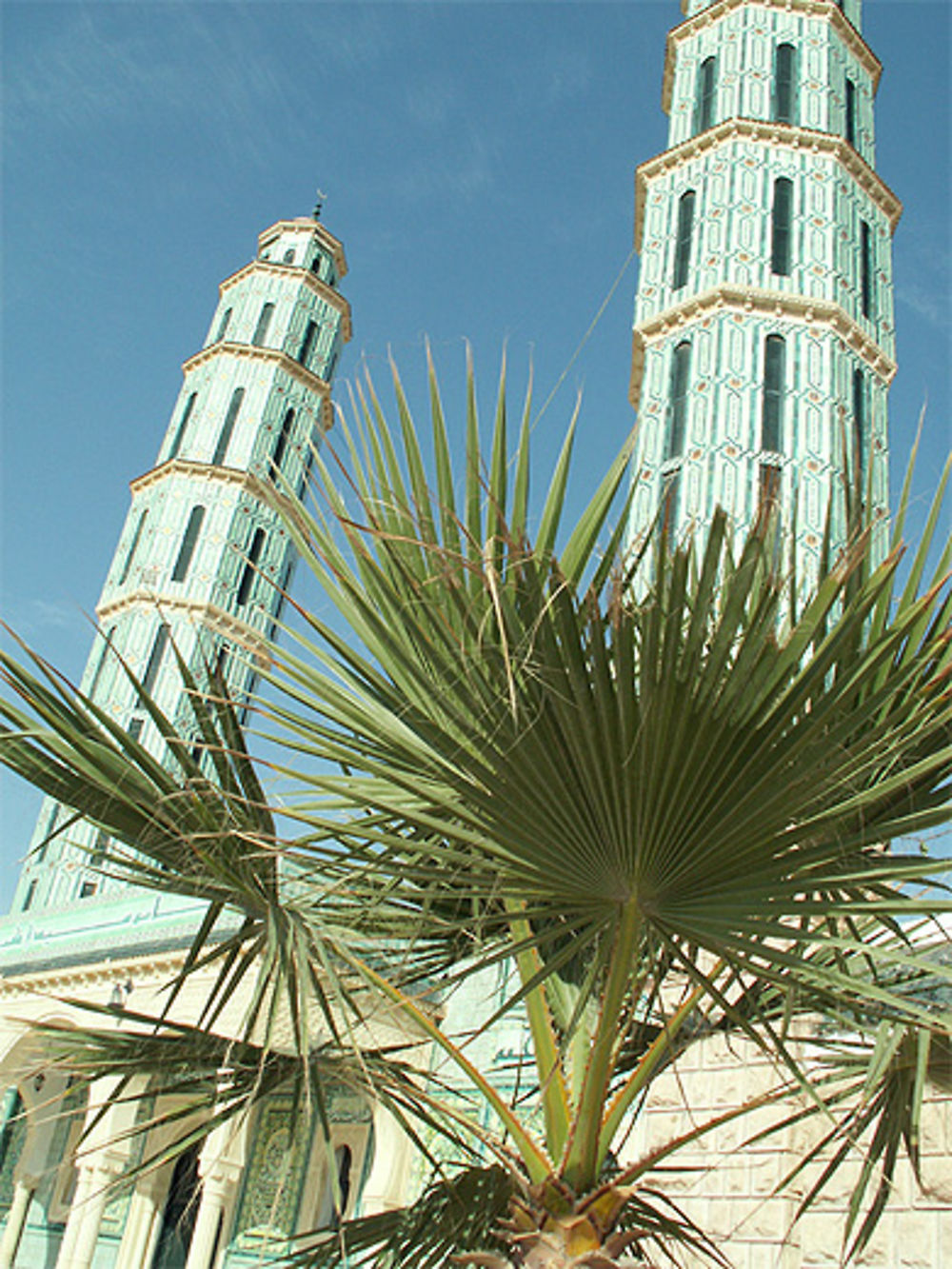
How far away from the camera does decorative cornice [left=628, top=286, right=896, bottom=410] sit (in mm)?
16781

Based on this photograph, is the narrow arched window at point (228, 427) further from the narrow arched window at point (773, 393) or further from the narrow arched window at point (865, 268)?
the narrow arched window at point (865, 268)

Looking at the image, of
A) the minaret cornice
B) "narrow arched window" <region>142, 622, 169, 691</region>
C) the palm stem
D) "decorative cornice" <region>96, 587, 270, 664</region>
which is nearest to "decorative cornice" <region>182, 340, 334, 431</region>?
the minaret cornice

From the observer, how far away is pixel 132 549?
92.6ft

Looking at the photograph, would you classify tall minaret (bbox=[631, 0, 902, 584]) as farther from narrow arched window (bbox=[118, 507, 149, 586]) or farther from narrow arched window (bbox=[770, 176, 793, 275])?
narrow arched window (bbox=[118, 507, 149, 586])

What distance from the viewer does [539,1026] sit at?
4234 millimetres

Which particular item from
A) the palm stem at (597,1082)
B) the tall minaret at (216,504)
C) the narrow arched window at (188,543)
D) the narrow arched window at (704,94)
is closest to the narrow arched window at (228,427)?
the tall minaret at (216,504)

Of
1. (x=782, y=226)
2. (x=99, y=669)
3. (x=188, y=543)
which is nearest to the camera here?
(x=782, y=226)

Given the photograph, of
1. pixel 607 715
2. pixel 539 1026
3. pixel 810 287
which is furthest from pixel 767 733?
pixel 810 287

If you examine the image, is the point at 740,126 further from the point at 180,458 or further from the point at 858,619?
the point at 858,619

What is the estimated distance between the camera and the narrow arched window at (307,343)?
99.7ft

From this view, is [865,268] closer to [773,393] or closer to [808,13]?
[773,393]

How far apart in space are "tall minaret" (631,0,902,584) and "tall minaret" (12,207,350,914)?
34.4 feet

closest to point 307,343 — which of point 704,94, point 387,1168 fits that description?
point 704,94

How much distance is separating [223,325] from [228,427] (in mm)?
3790
